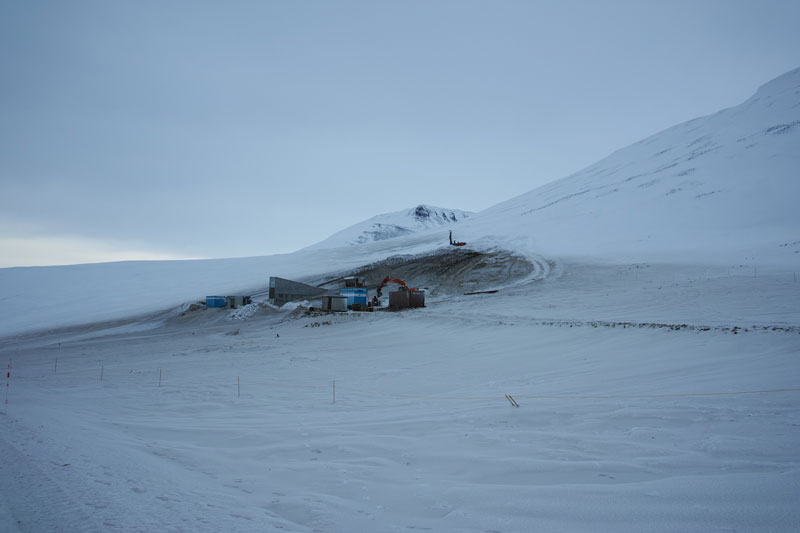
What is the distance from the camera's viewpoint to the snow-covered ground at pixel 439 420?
360 centimetres

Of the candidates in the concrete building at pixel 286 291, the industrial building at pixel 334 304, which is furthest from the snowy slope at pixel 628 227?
the industrial building at pixel 334 304

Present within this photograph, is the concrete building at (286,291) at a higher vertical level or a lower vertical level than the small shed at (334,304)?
higher

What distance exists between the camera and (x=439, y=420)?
22.5 ft

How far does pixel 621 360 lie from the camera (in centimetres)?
1083

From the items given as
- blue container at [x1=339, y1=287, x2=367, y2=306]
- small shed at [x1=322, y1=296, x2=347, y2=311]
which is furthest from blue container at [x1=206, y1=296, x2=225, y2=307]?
small shed at [x1=322, y1=296, x2=347, y2=311]

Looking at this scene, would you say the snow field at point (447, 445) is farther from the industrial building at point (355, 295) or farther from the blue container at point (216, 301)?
the blue container at point (216, 301)

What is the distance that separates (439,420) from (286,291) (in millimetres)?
37864

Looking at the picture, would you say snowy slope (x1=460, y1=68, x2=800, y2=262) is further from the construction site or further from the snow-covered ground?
the snow-covered ground

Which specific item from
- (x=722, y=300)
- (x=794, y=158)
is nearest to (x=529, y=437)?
(x=722, y=300)

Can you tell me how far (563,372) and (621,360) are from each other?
159 centimetres

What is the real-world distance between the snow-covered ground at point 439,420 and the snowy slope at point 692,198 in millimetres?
15857

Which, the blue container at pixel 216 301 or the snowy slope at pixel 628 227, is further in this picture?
the snowy slope at pixel 628 227

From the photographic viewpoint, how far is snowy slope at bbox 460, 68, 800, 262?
1752 inches

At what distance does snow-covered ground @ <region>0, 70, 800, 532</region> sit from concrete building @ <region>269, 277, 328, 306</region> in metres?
11.5
